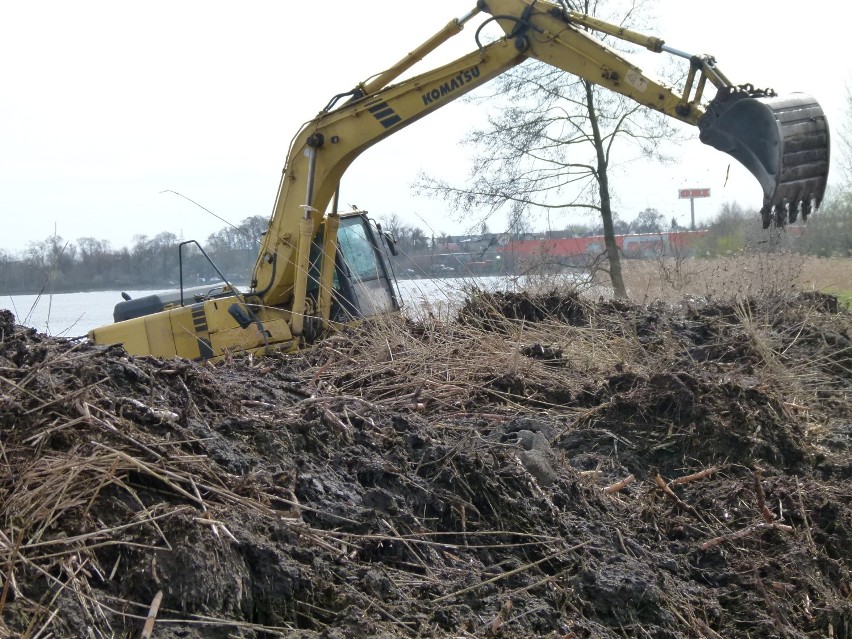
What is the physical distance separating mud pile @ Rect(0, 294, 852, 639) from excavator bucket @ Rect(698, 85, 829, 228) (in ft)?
7.04

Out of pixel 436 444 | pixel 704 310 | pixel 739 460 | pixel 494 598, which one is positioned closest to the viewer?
pixel 494 598

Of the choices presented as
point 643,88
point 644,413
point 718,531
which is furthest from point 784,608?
point 643,88

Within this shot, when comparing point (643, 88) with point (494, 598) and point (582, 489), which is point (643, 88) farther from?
point (494, 598)

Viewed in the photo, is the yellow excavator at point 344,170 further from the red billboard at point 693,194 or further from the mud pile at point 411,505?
the red billboard at point 693,194

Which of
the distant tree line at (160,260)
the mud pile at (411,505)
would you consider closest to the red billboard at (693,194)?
the distant tree line at (160,260)

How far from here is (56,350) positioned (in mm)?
3844

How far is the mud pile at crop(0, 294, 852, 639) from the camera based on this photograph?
276cm

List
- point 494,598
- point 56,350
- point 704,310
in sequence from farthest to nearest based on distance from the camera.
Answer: point 704,310 < point 56,350 < point 494,598

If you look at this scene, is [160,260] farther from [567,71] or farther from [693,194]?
[693,194]

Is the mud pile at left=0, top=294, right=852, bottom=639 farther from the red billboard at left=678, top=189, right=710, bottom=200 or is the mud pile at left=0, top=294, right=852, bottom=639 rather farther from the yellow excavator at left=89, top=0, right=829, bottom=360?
the red billboard at left=678, top=189, right=710, bottom=200

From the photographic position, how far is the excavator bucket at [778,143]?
7617mm

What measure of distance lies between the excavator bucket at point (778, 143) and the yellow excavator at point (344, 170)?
41 millimetres

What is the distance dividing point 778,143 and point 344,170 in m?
4.61

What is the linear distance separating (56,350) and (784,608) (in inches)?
127
